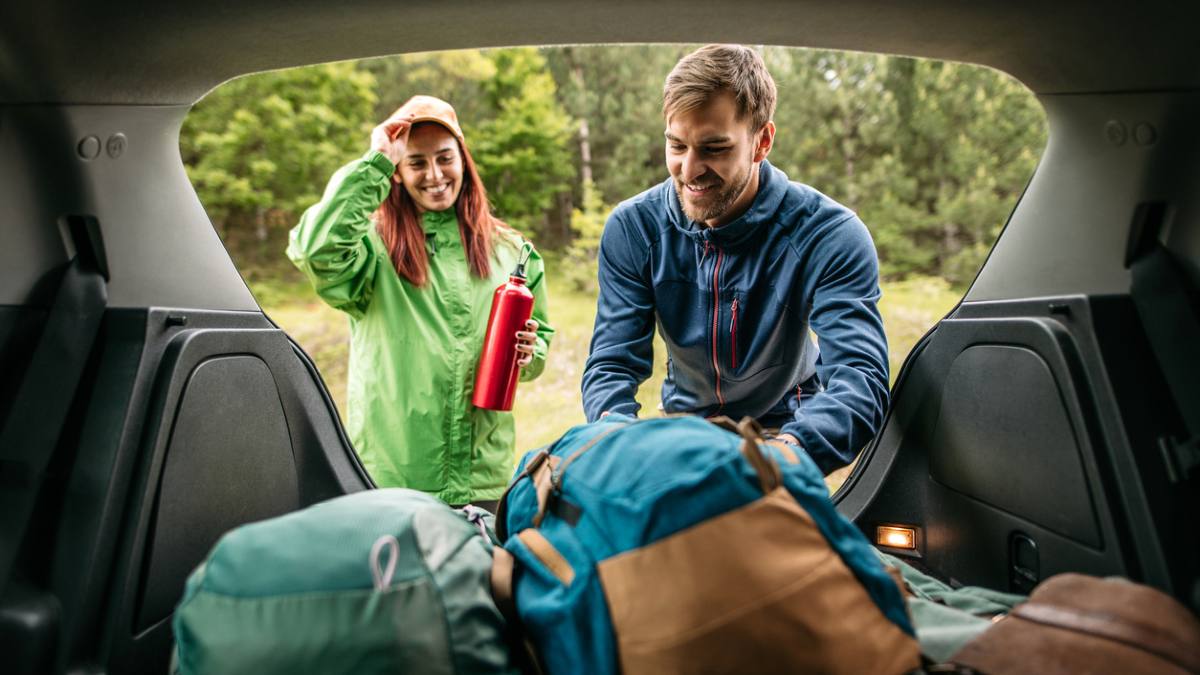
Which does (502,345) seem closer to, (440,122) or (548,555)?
(440,122)

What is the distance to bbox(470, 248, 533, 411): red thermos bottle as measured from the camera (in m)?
2.49

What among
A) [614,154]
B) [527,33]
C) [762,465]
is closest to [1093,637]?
[762,465]

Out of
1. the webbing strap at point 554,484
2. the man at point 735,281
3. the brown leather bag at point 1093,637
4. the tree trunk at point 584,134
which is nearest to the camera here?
the brown leather bag at point 1093,637

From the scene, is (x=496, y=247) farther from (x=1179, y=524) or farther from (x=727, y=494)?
(x=1179, y=524)

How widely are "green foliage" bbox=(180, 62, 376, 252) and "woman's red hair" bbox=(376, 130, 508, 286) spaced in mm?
5957

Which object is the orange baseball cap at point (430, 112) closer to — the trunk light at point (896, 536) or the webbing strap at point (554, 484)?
the webbing strap at point (554, 484)

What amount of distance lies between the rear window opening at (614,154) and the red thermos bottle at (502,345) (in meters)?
5.65

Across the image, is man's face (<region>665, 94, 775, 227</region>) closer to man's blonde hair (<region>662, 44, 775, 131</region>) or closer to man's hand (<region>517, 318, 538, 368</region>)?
man's blonde hair (<region>662, 44, 775, 131</region>)

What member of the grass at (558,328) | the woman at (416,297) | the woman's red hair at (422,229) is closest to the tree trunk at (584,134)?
the grass at (558,328)

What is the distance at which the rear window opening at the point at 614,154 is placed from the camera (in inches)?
332

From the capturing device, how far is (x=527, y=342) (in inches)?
101

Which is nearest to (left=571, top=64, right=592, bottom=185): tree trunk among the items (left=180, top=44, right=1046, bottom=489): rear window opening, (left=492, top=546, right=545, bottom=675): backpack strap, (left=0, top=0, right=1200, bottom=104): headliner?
(left=180, top=44, right=1046, bottom=489): rear window opening

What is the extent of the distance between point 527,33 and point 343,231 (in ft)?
3.15

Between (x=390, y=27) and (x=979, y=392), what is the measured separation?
1620 mm
